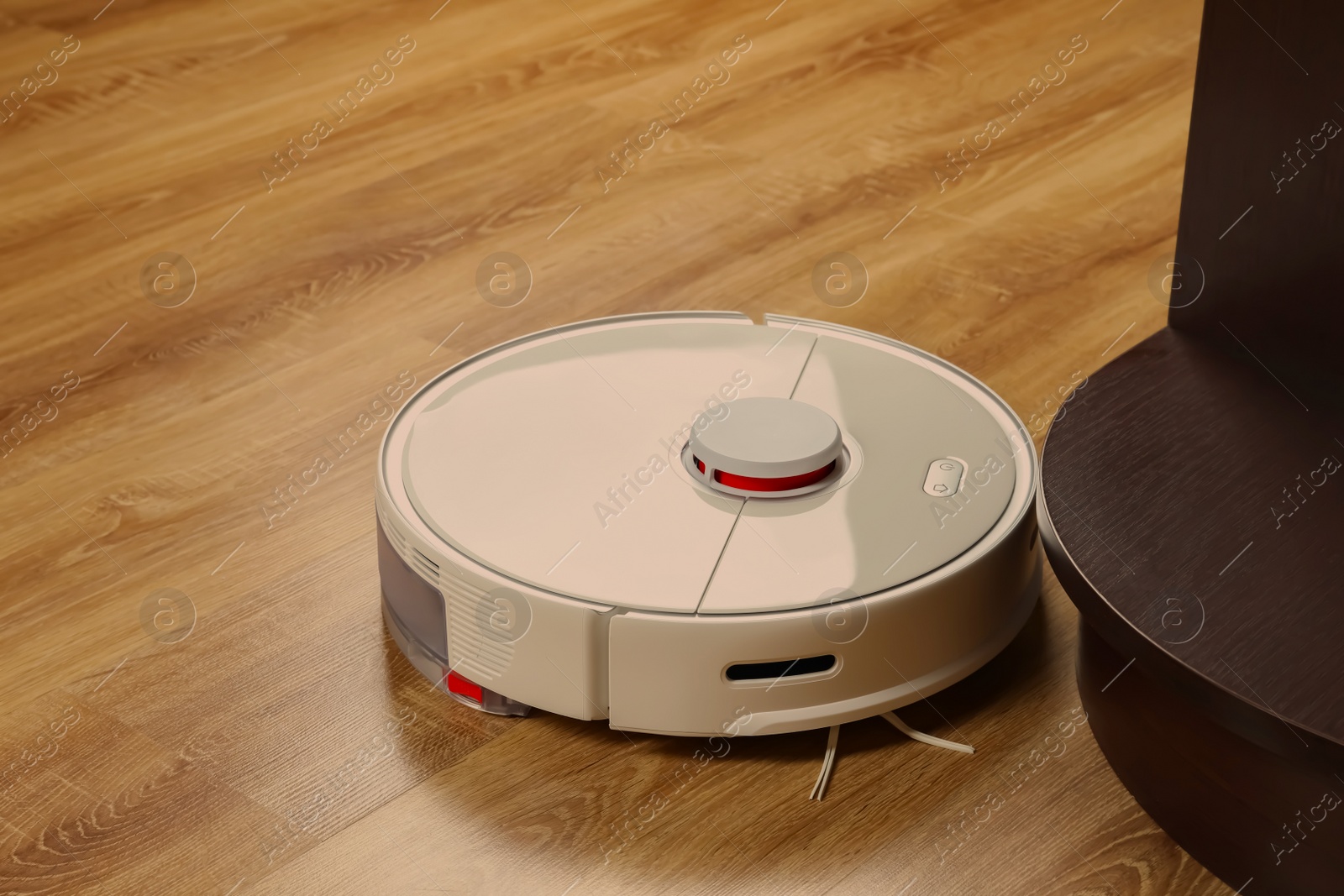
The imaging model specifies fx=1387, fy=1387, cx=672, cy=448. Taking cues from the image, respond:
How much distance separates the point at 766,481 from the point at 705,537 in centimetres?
6

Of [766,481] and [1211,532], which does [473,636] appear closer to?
[766,481]

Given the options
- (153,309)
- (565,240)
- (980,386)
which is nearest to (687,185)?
(565,240)

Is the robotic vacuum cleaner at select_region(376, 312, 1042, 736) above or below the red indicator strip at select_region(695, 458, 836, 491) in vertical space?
below

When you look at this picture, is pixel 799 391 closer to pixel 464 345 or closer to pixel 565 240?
pixel 464 345

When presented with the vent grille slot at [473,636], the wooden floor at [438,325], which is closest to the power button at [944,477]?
the wooden floor at [438,325]

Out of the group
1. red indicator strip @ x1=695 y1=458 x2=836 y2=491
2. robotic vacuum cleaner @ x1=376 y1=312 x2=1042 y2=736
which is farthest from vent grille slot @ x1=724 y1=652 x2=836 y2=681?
red indicator strip @ x1=695 y1=458 x2=836 y2=491

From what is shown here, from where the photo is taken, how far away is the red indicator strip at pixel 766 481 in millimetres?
964

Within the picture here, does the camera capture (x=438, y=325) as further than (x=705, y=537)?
Yes

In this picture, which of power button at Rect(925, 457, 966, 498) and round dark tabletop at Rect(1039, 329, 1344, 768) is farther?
power button at Rect(925, 457, 966, 498)

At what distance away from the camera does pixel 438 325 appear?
4.99 feet

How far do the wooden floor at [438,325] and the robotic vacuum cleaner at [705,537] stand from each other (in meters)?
0.07

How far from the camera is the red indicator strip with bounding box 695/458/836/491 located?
964 millimetres

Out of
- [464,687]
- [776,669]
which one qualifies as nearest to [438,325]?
[464,687]

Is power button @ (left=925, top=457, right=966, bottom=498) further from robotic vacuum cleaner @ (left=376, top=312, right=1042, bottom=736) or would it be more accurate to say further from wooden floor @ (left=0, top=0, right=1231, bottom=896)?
wooden floor @ (left=0, top=0, right=1231, bottom=896)
